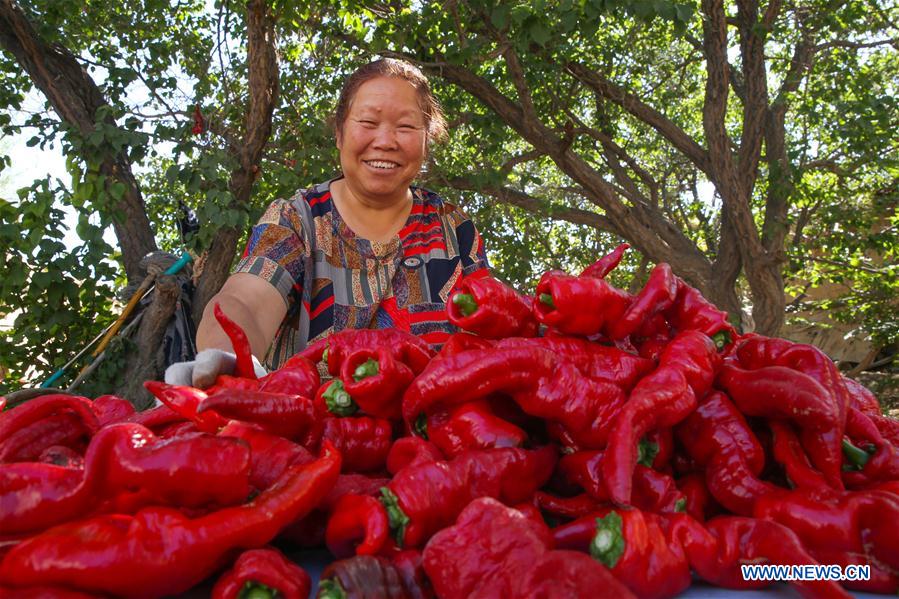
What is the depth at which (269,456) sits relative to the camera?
4.00 feet

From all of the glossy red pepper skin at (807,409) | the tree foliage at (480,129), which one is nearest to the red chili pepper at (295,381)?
the glossy red pepper skin at (807,409)

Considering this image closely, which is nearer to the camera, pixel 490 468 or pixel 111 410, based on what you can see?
pixel 490 468

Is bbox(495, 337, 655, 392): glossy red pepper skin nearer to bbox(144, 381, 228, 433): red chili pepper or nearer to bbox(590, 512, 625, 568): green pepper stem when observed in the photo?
bbox(590, 512, 625, 568): green pepper stem

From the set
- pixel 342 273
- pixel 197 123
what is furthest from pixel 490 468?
pixel 197 123

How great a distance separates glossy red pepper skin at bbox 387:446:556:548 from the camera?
1128 millimetres

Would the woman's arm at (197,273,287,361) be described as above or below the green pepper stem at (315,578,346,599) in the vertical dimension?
above

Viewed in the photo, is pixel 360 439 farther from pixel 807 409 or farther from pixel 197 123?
pixel 197 123

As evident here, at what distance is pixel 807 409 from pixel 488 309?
2.05 feet

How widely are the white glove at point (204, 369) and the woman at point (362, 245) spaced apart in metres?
0.91

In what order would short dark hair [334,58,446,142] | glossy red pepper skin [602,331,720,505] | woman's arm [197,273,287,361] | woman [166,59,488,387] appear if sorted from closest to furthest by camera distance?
glossy red pepper skin [602,331,720,505], woman's arm [197,273,287,361], woman [166,59,488,387], short dark hair [334,58,446,142]

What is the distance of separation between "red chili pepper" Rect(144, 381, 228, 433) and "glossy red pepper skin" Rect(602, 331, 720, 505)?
0.76 metres

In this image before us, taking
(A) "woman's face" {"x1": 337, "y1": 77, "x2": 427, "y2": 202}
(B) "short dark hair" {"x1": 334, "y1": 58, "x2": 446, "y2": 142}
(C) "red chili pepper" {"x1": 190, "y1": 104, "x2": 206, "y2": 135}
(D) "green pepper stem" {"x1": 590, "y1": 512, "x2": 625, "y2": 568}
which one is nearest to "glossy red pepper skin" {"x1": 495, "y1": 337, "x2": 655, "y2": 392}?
(D) "green pepper stem" {"x1": 590, "y1": 512, "x2": 625, "y2": 568}

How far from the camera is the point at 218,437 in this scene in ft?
3.51

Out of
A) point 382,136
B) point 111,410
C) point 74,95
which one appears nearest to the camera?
point 111,410
